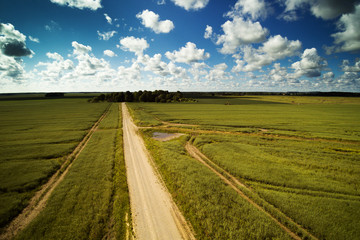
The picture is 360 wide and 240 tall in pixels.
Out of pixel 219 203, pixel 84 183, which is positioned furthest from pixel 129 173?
pixel 219 203

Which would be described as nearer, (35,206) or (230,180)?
(35,206)

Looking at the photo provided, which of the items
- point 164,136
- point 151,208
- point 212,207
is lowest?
point 151,208

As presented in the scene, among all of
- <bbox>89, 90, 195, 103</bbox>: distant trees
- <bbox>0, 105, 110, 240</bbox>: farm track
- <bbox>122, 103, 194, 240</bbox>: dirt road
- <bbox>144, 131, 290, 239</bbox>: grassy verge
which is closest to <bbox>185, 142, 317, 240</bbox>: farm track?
<bbox>144, 131, 290, 239</bbox>: grassy verge

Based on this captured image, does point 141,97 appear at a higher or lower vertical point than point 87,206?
higher

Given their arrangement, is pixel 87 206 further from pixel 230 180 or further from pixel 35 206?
pixel 230 180

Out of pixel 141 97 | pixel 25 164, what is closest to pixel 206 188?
pixel 25 164
